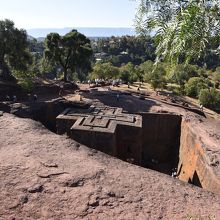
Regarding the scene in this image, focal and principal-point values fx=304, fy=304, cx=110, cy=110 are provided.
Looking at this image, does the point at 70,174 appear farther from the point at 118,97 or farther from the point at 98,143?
the point at 118,97

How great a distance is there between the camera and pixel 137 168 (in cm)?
874

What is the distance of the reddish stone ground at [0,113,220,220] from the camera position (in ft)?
21.7

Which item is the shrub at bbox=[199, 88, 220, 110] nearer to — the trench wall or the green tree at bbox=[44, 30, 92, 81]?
the green tree at bbox=[44, 30, 92, 81]

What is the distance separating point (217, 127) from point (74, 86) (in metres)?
15.4

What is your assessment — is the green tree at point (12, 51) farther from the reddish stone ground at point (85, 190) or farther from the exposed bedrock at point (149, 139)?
the reddish stone ground at point (85, 190)

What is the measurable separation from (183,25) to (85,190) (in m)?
4.62

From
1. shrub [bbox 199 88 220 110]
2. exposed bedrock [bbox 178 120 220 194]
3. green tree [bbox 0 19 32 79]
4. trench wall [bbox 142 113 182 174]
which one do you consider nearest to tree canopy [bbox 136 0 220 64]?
exposed bedrock [bbox 178 120 220 194]

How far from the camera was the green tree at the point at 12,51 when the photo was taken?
24141 mm

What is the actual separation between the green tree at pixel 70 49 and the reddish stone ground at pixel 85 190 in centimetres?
2002

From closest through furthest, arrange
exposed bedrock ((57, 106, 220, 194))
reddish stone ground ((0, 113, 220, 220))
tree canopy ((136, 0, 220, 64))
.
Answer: tree canopy ((136, 0, 220, 64))
reddish stone ground ((0, 113, 220, 220))
exposed bedrock ((57, 106, 220, 194))

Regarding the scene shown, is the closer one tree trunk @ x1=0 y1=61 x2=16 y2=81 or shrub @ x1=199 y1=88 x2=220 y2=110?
tree trunk @ x1=0 y1=61 x2=16 y2=81

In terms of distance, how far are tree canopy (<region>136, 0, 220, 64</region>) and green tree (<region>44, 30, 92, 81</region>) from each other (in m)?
23.5

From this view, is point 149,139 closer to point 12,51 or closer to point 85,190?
point 85,190

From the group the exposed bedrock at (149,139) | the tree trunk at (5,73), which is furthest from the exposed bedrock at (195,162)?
the tree trunk at (5,73)
